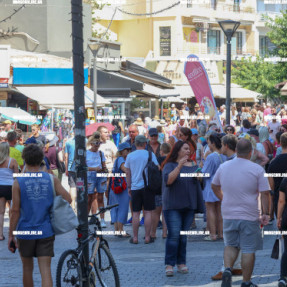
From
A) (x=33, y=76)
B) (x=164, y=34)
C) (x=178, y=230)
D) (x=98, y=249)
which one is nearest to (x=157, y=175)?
(x=178, y=230)

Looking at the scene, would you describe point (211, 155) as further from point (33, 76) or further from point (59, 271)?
point (33, 76)

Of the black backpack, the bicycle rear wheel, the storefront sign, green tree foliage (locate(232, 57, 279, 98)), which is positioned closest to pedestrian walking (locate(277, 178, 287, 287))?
the bicycle rear wheel

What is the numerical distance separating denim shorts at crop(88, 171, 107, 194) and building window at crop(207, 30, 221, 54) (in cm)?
4513

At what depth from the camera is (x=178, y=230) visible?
997 cm

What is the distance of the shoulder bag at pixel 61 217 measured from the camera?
25.3 ft

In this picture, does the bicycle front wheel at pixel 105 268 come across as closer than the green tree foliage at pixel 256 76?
Yes

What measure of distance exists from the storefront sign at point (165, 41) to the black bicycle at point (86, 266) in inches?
1865

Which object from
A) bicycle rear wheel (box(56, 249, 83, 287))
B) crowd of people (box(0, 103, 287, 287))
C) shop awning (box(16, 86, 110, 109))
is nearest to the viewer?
crowd of people (box(0, 103, 287, 287))

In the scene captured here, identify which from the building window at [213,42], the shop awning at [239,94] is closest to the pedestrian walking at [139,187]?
the shop awning at [239,94]

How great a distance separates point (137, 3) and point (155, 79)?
777 inches

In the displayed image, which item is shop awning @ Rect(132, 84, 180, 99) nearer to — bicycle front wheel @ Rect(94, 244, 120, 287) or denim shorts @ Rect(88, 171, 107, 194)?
denim shorts @ Rect(88, 171, 107, 194)

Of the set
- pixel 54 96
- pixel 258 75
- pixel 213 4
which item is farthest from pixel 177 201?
pixel 213 4

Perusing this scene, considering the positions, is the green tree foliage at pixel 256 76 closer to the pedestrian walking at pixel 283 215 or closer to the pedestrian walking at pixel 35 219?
the pedestrian walking at pixel 283 215

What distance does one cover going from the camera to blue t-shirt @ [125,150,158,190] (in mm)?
12445
